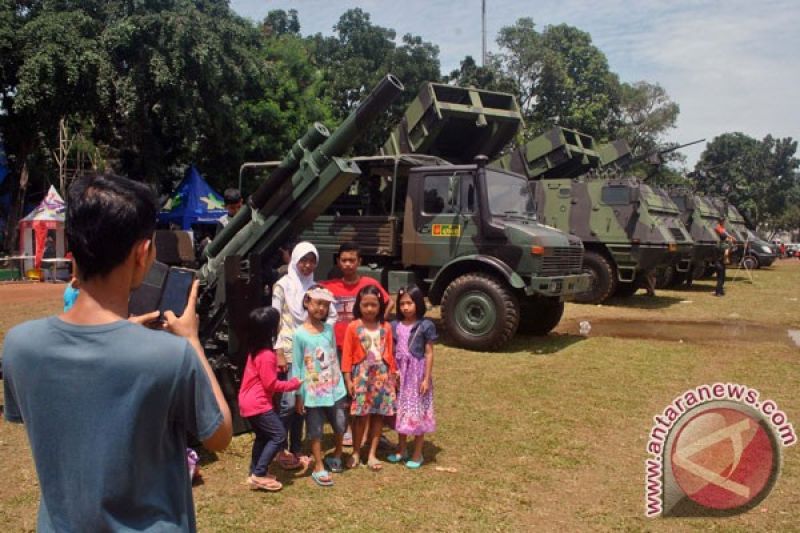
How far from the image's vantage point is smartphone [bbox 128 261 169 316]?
3871mm

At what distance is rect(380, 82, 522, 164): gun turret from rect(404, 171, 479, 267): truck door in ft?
9.54

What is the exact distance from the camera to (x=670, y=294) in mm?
15094

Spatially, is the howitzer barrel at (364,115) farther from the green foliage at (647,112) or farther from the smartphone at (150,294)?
the green foliage at (647,112)

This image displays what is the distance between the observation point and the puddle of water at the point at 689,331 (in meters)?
9.12

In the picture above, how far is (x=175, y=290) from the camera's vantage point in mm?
3908

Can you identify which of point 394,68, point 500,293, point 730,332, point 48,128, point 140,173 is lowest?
point 730,332

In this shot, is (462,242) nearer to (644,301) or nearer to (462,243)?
(462,243)

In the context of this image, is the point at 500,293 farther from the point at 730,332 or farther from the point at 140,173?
the point at 140,173

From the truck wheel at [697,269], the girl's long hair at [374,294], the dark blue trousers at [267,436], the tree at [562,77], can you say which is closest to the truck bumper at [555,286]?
the girl's long hair at [374,294]

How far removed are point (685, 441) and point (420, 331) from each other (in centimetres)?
170

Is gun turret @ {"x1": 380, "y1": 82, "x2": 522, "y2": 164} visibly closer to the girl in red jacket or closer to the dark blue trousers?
the girl in red jacket

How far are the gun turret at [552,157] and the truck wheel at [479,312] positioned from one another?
6.56m

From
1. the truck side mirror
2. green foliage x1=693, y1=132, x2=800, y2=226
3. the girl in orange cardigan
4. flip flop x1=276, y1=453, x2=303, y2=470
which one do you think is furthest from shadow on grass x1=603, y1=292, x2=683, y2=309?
green foliage x1=693, y1=132, x2=800, y2=226

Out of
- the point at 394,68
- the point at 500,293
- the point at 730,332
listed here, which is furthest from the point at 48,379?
the point at 394,68
